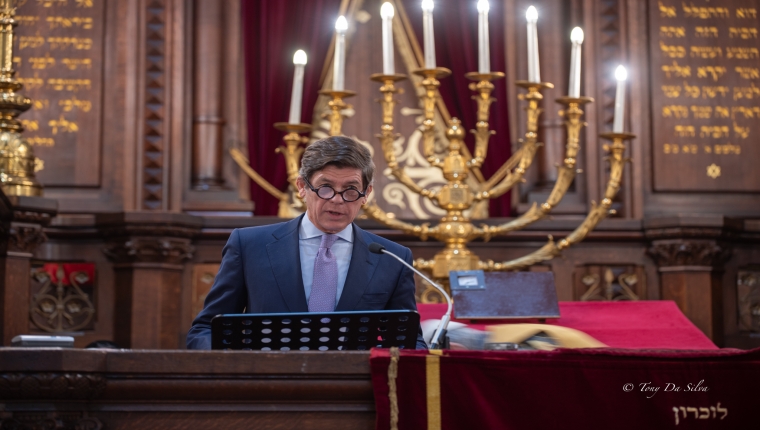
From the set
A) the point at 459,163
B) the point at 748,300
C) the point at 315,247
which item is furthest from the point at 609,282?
the point at 315,247

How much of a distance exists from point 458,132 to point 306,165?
1.59 m

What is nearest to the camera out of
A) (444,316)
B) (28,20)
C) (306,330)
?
(306,330)

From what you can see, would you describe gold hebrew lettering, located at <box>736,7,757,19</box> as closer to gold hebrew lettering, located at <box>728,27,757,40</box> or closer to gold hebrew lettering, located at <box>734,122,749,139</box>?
gold hebrew lettering, located at <box>728,27,757,40</box>

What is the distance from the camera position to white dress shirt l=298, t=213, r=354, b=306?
2.95 meters

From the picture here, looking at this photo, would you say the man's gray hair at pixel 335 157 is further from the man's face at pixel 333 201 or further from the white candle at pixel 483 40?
the white candle at pixel 483 40

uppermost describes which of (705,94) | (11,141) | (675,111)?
(705,94)

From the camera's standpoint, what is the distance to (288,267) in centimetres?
288

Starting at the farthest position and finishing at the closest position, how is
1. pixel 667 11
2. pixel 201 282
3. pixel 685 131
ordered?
pixel 667 11, pixel 685 131, pixel 201 282

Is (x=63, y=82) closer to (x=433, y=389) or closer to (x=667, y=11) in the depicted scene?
(x=667, y=11)

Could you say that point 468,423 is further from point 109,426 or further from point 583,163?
point 583,163

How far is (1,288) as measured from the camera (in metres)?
4.16

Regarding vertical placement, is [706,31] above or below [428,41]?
above

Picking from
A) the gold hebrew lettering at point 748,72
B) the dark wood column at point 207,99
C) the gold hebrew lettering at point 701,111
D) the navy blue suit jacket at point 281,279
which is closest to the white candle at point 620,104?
the gold hebrew lettering at point 701,111

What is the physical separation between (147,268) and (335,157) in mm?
2671
